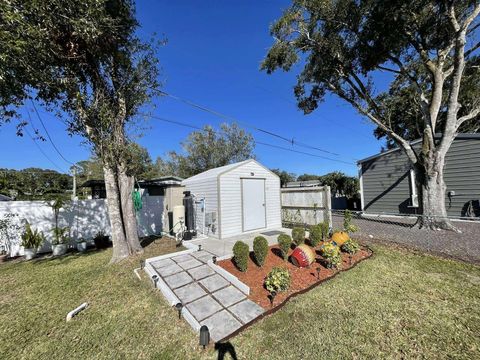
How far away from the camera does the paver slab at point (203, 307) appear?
115 inches

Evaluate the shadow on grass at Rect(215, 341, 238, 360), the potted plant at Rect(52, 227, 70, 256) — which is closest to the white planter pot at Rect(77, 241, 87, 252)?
the potted plant at Rect(52, 227, 70, 256)

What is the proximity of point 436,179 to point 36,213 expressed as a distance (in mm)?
13245

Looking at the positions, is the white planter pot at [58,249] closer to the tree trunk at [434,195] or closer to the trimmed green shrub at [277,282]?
the trimmed green shrub at [277,282]

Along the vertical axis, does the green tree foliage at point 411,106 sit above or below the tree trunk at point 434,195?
above

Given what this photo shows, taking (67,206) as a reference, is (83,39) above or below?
above

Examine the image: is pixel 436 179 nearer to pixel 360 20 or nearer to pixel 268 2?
pixel 360 20

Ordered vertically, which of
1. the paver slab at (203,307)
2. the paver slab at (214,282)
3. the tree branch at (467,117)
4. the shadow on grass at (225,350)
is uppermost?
the tree branch at (467,117)

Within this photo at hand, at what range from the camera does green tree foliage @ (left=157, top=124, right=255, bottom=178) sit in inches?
768

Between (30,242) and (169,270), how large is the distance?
4.84 meters

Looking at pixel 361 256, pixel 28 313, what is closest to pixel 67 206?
pixel 28 313

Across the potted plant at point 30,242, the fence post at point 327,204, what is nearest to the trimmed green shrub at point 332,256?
the fence post at point 327,204

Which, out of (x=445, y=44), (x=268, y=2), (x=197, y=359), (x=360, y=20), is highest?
(x=268, y=2)

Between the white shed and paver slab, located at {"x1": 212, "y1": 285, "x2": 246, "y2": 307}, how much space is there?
303 cm

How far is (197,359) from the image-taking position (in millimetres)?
2223
